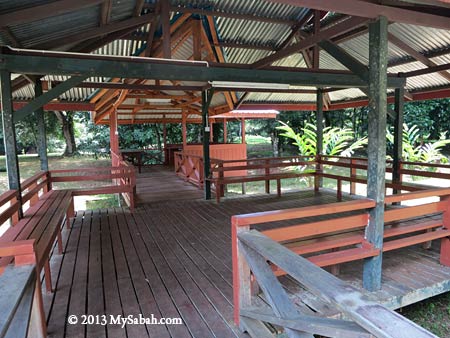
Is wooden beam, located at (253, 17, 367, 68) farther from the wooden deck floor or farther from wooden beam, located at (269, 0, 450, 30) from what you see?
the wooden deck floor

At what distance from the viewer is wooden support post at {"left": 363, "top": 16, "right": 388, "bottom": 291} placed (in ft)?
9.28

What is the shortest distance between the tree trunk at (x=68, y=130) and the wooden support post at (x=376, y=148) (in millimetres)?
20786

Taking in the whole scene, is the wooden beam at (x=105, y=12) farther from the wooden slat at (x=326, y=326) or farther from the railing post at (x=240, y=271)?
the wooden slat at (x=326, y=326)

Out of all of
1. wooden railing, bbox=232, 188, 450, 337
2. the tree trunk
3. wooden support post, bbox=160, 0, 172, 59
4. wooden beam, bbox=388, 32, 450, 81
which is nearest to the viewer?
wooden railing, bbox=232, 188, 450, 337

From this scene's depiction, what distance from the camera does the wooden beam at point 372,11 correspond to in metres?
2.36

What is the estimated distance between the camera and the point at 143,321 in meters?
2.47

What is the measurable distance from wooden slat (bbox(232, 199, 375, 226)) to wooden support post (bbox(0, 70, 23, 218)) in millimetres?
2932

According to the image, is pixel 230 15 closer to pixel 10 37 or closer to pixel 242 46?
pixel 242 46

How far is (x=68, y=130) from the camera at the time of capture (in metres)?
21.0

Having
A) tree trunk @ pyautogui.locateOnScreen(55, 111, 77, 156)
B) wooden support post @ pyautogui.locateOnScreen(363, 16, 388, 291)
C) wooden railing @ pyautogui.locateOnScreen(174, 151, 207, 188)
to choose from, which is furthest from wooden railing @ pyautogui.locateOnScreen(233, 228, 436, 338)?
tree trunk @ pyautogui.locateOnScreen(55, 111, 77, 156)

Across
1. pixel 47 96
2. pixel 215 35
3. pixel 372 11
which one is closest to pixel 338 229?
pixel 372 11

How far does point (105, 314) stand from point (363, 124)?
18.2m

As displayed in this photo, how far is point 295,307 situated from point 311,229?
957 mm

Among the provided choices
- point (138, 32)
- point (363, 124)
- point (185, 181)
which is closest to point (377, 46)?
point (138, 32)
